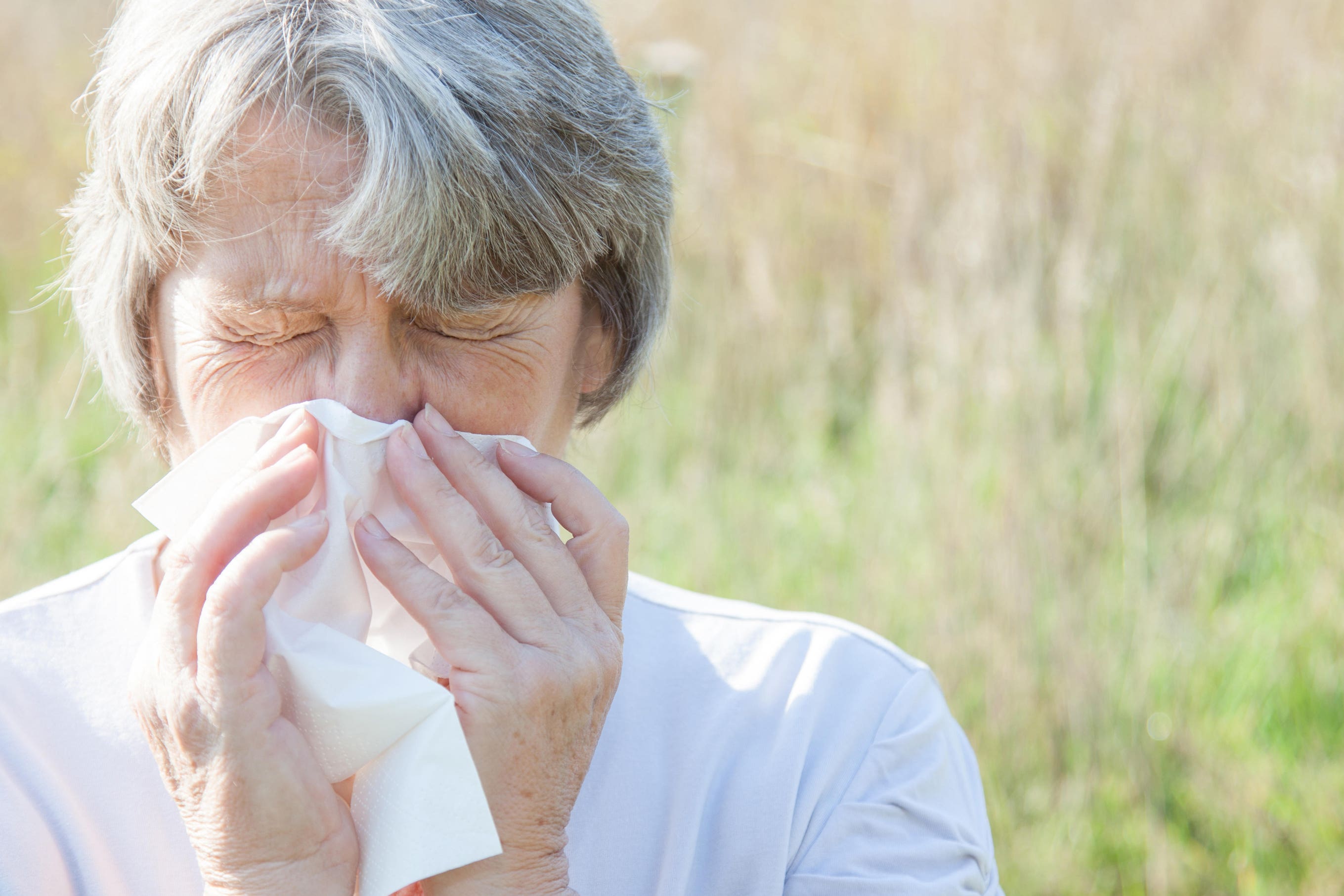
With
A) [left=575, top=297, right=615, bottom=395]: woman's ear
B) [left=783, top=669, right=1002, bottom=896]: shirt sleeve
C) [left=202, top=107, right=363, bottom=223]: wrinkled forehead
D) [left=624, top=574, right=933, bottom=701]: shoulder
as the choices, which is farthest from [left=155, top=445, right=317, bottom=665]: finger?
[left=783, top=669, right=1002, bottom=896]: shirt sleeve

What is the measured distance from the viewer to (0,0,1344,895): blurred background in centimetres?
345

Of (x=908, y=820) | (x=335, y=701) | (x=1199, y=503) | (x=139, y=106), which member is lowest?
(x=1199, y=503)

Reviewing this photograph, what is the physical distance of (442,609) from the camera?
1449mm

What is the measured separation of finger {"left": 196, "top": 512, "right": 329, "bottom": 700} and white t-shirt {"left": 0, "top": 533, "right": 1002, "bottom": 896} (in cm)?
45

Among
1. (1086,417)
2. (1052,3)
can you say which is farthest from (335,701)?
(1052,3)

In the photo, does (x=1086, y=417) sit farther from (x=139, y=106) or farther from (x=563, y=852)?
(x=139, y=106)

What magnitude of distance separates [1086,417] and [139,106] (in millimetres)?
3532

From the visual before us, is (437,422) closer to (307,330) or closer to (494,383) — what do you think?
(494,383)

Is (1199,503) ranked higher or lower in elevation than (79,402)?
lower

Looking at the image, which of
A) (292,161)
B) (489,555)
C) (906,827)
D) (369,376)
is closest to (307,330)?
(369,376)

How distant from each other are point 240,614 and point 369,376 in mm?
398

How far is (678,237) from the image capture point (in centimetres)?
526

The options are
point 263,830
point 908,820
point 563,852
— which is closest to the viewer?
point 263,830

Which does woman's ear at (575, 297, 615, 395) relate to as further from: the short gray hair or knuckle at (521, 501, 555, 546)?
knuckle at (521, 501, 555, 546)
